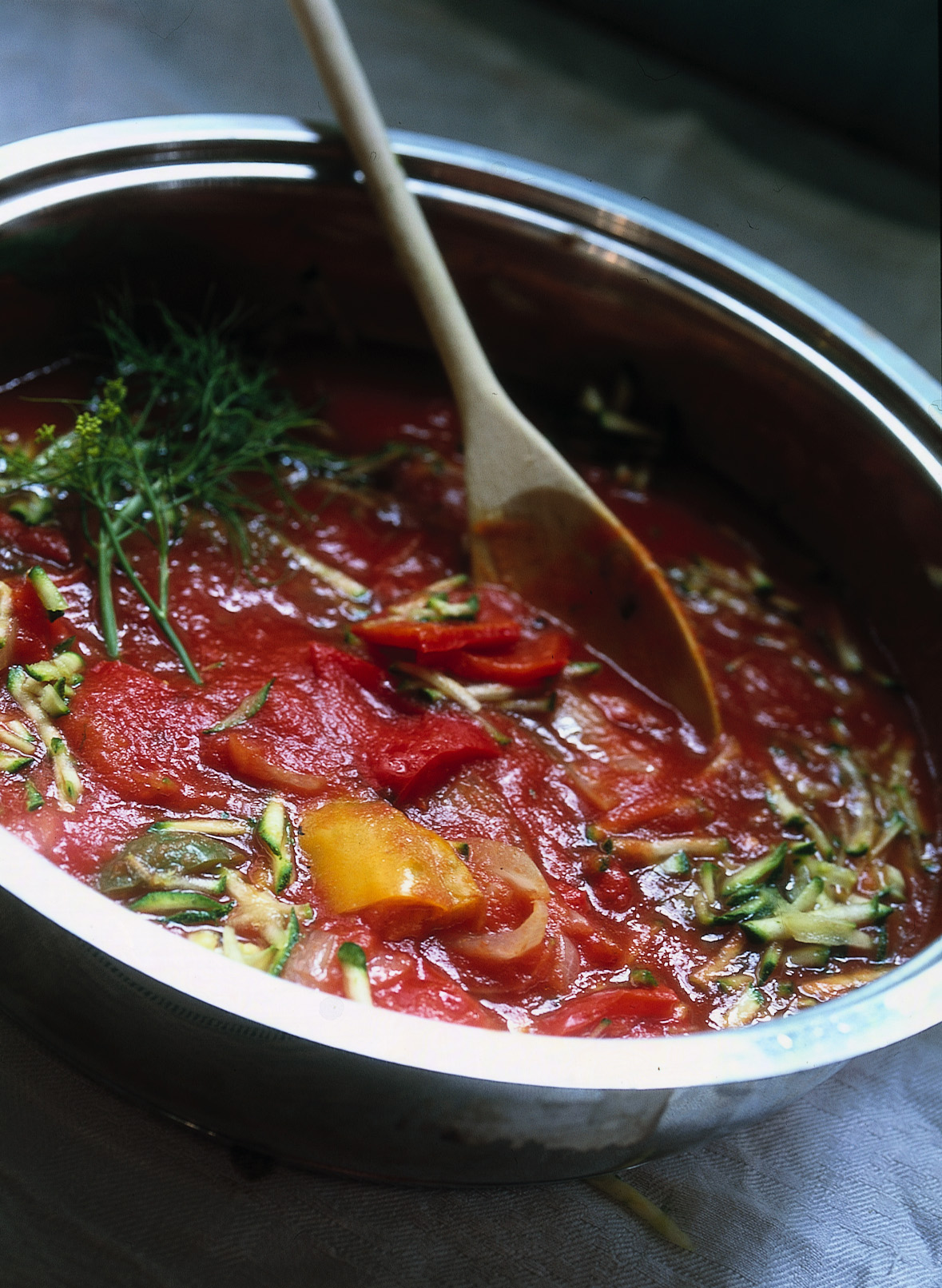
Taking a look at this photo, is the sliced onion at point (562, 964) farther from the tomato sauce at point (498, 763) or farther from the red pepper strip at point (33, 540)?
the red pepper strip at point (33, 540)

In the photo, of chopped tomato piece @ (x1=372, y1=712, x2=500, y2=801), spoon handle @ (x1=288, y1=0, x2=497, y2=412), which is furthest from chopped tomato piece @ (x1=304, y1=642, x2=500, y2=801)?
spoon handle @ (x1=288, y1=0, x2=497, y2=412)

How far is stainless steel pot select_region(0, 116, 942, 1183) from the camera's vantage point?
152 cm

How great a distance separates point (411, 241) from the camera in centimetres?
265

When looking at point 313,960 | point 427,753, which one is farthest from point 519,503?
point 313,960

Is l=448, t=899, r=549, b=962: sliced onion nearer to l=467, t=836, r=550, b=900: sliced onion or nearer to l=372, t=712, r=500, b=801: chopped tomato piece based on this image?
l=467, t=836, r=550, b=900: sliced onion

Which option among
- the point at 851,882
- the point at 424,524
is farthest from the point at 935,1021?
the point at 424,524

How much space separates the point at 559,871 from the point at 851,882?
2.07 ft

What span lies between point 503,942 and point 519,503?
44.5 inches

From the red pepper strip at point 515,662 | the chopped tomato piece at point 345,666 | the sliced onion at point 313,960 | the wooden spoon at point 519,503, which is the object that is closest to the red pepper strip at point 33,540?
the chopped tomato piece at point 345,666

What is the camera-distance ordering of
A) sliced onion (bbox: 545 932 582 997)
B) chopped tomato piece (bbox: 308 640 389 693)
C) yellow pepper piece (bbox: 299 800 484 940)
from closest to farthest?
1. yellow pepper piece (bbox: 299 800 484 940)
2. sliced onion (bbox: 545 932 582 997)
3. chopped tomato piece (bbox: 308 640 389 693)

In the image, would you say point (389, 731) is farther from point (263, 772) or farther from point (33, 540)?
point (33, 540)

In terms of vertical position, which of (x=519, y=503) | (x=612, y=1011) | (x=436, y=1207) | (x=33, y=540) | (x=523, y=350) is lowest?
(x=436, y=1207)

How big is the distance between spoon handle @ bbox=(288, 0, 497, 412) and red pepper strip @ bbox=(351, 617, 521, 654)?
0.61m

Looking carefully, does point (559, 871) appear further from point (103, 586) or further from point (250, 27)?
point (250, 27)
